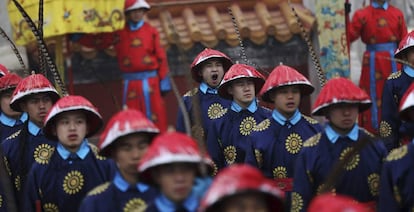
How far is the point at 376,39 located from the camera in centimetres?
1209

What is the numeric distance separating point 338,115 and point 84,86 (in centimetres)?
582

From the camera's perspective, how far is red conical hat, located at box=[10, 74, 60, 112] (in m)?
8.51

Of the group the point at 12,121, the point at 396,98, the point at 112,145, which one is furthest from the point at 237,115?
the point at 112,145

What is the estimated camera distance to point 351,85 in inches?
290

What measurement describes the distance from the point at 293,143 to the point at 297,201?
1079mm

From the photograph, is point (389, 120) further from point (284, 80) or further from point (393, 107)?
point (284, 80)

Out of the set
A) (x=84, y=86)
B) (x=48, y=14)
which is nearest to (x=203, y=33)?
(x=84, y=86)

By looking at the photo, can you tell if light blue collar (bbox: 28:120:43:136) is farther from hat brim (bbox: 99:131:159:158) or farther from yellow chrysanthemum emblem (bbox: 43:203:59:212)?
hat brim (bbox: 99:131:159:158)

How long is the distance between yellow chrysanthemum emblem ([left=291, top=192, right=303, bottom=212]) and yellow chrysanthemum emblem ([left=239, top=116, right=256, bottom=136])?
201 centimetres

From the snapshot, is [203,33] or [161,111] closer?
[161,111]

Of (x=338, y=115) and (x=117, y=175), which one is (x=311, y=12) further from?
(x=117, y=175)

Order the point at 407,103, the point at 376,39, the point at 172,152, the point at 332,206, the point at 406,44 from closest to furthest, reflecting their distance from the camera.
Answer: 1. the point at 332,206
2. the point at 172,152
3. the point at 407,103
4. the point at 406,44
5. the point at 376,39

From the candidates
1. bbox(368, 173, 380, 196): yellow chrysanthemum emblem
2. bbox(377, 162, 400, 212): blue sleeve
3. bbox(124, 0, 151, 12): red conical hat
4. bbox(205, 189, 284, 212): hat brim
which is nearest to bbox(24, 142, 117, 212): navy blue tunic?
bbox(368, 173, 380, 196): yellow chrysanthemum emblem

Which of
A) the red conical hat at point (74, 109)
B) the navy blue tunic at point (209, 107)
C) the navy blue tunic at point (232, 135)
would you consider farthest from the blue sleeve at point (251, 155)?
the red conical hat at point (74, 109)
